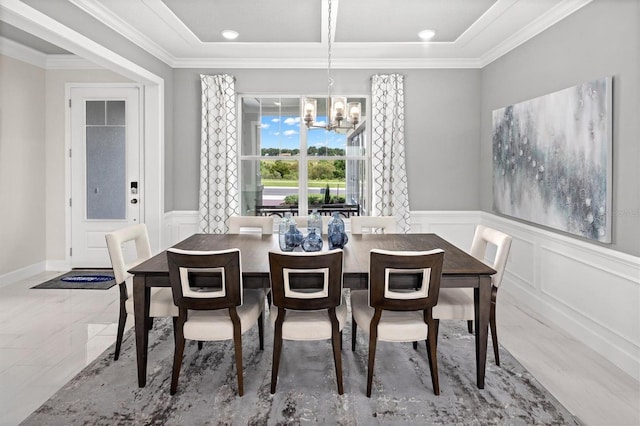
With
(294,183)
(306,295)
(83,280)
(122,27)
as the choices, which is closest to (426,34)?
(294,183)

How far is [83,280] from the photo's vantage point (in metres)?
4.86

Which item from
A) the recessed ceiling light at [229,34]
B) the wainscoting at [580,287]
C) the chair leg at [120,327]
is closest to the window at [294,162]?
the recessed ceiling light at [229,34]

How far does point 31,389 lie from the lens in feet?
8.13

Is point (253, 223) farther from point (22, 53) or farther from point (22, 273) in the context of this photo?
point (22, 53)

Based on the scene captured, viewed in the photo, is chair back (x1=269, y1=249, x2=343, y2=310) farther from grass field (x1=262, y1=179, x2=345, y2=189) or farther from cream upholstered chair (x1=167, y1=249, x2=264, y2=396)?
grass field (x1=262, y1=179, x2=345, y2=189)

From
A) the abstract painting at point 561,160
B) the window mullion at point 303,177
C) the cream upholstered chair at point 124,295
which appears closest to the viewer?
the cream upholstered chair at point 124,295

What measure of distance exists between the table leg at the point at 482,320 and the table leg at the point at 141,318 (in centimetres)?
190

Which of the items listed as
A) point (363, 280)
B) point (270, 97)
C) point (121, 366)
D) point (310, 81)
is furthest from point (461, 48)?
point (121, 366)

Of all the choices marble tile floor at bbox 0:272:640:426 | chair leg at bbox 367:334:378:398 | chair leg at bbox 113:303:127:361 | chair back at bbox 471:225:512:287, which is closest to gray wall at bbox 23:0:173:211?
marble tile floor at bbox 0:272:640:426

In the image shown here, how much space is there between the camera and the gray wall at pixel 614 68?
2.70 m

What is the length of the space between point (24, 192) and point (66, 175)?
49 centimetres

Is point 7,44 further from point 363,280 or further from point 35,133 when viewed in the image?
point 363,280

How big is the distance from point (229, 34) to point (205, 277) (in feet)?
9.19

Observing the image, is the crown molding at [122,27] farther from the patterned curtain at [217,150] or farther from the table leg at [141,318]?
the table leg at [141,318]
